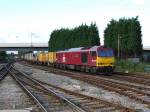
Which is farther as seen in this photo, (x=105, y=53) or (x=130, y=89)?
(x=105, y=53)

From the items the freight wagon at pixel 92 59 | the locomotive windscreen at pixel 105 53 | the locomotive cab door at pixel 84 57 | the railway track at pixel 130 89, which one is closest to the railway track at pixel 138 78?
the railway track at pixel 130 89

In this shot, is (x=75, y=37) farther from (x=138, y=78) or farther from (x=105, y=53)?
(x=138, y=78)

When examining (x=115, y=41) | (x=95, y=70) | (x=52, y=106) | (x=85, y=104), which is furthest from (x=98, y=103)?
(x=115, y=41)

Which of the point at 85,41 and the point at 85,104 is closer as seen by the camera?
the point at 85,104

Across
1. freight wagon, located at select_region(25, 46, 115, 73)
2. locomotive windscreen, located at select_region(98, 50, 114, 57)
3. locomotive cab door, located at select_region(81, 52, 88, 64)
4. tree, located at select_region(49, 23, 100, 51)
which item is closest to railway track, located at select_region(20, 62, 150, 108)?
freight wagon, located at select_region(25, 46, 115, 73)

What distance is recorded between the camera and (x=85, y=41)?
304ft

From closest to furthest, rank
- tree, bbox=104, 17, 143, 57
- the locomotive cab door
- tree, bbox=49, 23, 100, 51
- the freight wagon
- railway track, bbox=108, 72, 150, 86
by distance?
railway track, bbox=108, 72, 150, 86 < the freight wagon < the locomotive cab door < tree, bbox=104, 17, 143, 57 < tree, bbox=49, 23, 100, 51

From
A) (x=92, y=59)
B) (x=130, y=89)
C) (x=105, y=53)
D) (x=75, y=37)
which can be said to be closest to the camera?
(x=130, y=89)

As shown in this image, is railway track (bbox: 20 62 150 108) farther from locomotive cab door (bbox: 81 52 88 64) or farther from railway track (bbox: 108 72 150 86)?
locomotive cab door (bbox: 81 52 88 64)

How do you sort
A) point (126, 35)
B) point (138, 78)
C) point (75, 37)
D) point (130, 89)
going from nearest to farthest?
point (130, 89) < point (138, 78) < point (126, 35) < point (75, 37)

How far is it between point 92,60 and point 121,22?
47166 mm

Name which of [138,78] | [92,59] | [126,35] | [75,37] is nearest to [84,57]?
[92,59]

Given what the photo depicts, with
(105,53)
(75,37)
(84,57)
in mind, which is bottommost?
(84,57)

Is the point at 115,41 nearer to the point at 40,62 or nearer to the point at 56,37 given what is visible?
the point at 40,62
